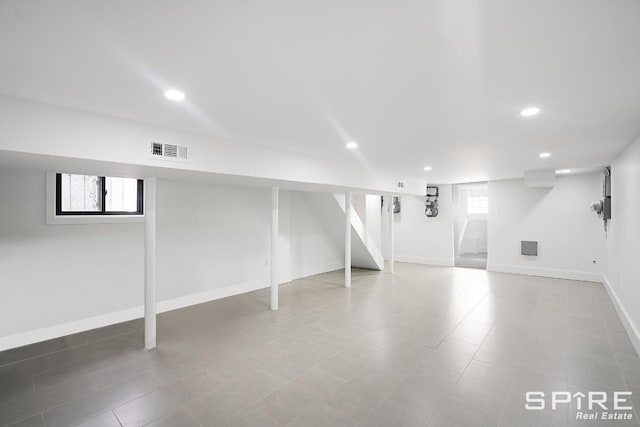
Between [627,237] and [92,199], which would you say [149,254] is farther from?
[627,237]

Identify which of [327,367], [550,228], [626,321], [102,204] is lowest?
[327,367]

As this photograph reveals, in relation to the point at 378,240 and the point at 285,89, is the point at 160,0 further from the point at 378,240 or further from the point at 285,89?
the point at 378,240

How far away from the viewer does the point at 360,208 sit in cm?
827

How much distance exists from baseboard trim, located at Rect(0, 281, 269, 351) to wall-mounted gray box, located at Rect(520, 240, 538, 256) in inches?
254

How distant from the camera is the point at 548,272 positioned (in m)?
6.99

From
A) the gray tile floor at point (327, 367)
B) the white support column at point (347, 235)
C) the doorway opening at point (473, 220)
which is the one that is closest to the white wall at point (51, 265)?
the gray tile floor at point (327, 367)

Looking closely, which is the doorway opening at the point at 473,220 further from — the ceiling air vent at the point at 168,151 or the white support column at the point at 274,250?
the ceiling air vent at the point at 168,151

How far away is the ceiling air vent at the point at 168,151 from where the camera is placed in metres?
2.84

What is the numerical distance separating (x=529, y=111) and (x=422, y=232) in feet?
22.2

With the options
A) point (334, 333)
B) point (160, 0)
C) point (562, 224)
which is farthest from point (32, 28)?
point (562, 224)

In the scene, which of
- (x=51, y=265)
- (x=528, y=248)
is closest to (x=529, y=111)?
(x=51, y=265)

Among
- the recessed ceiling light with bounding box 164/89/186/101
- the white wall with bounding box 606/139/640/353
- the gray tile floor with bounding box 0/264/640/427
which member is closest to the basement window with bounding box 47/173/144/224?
the gray tile floor with bounding box 0/264/640/427

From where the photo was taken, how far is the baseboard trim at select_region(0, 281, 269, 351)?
3342 millimetres

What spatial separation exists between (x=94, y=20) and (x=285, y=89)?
1096 mm
